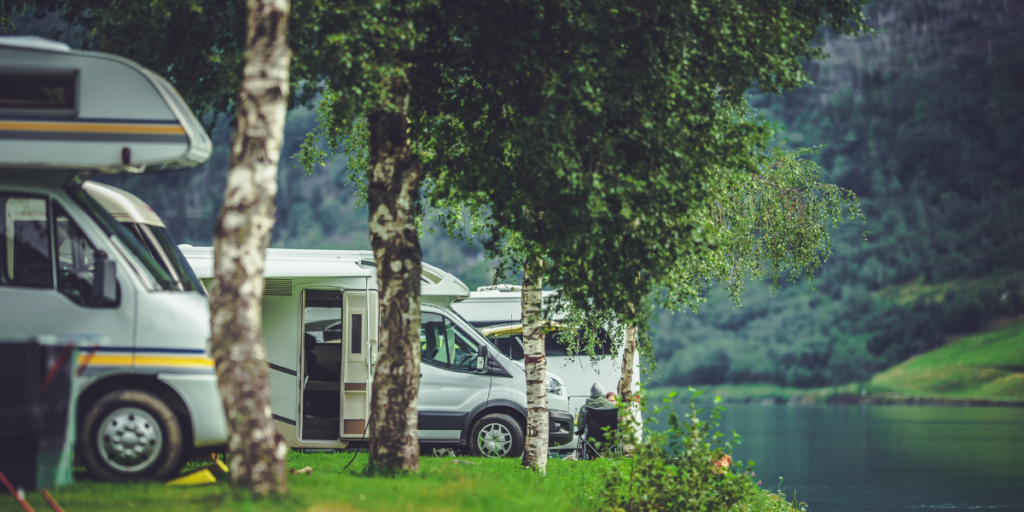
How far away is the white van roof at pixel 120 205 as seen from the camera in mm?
8938

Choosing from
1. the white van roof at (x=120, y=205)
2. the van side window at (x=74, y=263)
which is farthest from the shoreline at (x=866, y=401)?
the van side window at (x=74, y=263)

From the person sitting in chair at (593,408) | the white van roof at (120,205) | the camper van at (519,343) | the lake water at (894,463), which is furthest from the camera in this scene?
the lake water at (894,463)

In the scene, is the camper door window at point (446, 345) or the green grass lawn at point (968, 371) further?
the green grass lawn at point (968, 371)

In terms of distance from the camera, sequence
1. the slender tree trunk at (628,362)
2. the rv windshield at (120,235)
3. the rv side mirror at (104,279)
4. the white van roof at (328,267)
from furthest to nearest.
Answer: the slender tree trunk at (628,362) → the white van roof at (328,267) → the rv windshield at (120,235) → the rv side mirror at (104,279)

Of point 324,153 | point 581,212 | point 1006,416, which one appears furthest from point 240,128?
point 1006,416

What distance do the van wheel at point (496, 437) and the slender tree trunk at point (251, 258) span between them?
24.2ft

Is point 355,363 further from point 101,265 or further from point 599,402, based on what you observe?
point 101,265

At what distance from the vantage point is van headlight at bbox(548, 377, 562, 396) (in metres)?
14.9

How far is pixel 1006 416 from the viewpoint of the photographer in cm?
9769

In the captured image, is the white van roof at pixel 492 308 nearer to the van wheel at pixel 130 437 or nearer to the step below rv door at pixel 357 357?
the step below rv door at pixel 357 357

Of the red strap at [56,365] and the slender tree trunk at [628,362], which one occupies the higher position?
the red strap at [56,365]

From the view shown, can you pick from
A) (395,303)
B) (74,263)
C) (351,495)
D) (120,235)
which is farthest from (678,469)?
(74,263)

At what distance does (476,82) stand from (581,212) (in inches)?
94.6

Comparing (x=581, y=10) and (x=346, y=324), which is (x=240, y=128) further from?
(x=346, y=324)
